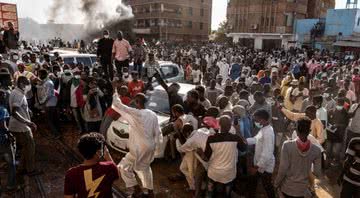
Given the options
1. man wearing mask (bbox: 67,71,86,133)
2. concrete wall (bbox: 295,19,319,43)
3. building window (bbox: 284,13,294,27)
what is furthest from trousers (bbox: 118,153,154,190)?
building window (bbox: 284,13,294,27)

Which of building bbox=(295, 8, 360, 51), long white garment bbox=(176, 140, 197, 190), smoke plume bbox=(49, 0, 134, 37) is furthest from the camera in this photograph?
smoke plume bbox=(49, 0, 134, 37)

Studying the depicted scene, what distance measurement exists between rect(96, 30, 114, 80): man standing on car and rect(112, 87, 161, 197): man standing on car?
5.29 m

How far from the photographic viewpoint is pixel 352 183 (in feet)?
13.5

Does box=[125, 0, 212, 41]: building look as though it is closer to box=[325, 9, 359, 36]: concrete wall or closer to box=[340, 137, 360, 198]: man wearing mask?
box=[325, 9, 359, 36]: concrete wall

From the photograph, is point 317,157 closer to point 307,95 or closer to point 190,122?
point 190,122

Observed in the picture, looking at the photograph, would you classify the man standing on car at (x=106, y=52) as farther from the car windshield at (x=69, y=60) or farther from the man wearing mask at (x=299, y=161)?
the man wearing mask at (x=299, y=161)

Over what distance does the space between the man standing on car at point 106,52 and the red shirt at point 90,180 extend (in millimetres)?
7311

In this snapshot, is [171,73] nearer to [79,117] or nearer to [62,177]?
[79,117]

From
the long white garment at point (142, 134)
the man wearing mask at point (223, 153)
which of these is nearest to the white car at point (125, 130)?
the long white garment at point (142, 134)

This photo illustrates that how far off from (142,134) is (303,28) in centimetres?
4133

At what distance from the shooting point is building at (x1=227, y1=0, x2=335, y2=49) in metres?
45.0

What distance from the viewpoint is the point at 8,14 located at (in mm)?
17812

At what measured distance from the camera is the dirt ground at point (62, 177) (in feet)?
17.7

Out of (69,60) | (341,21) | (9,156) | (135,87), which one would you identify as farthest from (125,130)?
(341,21)
